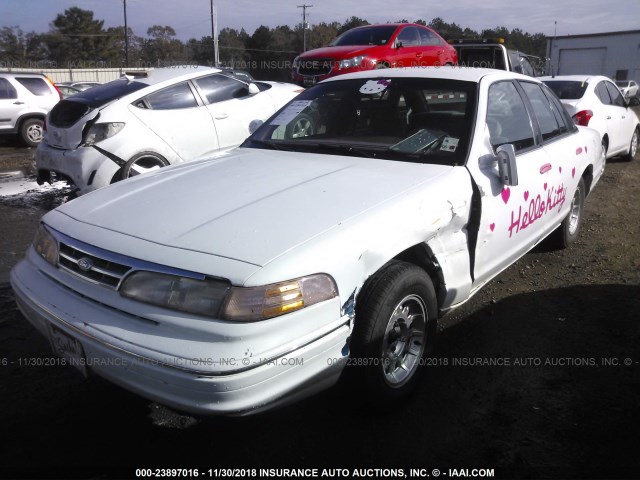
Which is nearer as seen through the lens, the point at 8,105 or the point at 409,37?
the point at 409,37

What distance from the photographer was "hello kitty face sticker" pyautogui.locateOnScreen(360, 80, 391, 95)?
150 inches

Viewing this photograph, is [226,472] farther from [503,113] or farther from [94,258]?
[503,113]

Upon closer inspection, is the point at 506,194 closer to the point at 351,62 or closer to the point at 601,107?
the point at 601,107

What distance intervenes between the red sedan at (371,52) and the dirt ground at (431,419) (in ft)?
22.8

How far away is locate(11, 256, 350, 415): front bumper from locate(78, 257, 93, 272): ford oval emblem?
13 centimetres

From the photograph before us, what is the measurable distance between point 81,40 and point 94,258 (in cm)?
7011

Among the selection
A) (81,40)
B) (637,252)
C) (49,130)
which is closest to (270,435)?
(637,252)

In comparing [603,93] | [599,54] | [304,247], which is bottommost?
[304,247]

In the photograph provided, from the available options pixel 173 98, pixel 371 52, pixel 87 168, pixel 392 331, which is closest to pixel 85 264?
pixel 392 331

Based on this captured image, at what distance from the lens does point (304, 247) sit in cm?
221

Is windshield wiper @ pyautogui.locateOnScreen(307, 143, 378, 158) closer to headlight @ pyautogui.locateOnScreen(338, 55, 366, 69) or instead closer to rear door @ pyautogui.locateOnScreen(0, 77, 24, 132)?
headlight @ pyautogui.locateOnScreen(338, 55, 366, 69)

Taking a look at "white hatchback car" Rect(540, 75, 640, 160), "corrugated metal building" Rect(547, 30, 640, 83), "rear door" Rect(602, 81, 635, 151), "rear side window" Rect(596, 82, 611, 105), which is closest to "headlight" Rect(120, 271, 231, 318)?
"white hatchback car" Rect(540, 75, 640, 160)

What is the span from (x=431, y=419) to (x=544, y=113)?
109 inches

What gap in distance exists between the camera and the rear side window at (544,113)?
13.7 ft
